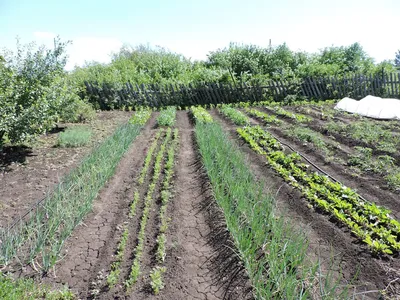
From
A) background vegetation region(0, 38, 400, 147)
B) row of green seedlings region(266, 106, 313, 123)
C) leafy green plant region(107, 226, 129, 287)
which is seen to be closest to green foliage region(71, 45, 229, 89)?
background vegetation region(0, 38, 400, 147)

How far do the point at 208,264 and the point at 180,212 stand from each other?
42.4 inches

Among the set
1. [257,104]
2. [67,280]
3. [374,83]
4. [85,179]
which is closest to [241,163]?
[85,179]

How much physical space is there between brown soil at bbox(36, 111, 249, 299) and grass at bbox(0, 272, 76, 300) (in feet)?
0.41

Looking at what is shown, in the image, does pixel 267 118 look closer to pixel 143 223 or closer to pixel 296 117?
pixel 296 117

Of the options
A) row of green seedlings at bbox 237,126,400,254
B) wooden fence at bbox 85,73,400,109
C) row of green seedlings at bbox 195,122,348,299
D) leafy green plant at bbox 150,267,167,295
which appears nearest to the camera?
row of green seedlings at bbox 195,122,348,299

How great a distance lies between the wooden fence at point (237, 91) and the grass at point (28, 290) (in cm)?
952

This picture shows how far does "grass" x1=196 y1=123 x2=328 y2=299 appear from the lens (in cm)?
250

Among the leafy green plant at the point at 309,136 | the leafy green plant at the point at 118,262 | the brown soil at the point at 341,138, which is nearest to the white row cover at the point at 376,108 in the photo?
the brown soil at the point at 341,138

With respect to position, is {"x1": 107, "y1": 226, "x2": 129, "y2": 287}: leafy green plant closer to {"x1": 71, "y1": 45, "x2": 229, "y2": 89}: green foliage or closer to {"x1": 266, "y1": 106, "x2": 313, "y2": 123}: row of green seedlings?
{"x1": 266, "y1": 106, "x2": 313, "y2": 123}: row of green seedlings

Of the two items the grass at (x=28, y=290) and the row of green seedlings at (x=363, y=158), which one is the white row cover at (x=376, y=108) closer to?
the row of green seedlings at (x=363, y=158)

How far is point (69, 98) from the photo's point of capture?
301 inches

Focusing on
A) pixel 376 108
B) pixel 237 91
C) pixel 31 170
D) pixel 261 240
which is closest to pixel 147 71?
pixel 237 91

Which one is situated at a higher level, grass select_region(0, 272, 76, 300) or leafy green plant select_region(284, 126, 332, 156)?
leafy green plant select_region(284, 126, 332, 156)

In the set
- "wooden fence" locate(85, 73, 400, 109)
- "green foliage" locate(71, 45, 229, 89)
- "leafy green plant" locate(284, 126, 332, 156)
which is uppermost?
"green foliage" locate(71, 45, 229, 89)
